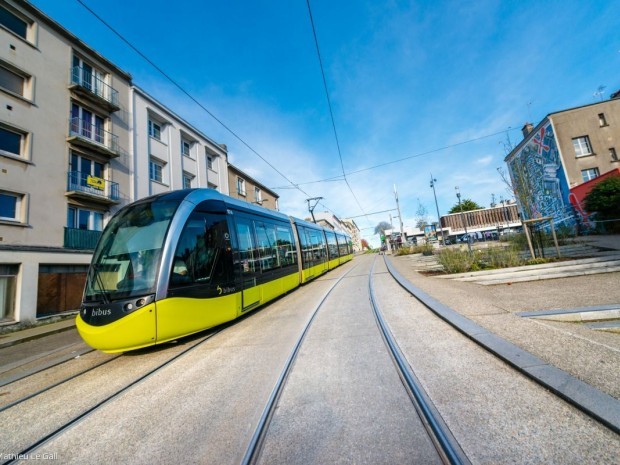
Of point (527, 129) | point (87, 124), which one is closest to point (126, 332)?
point (87, 124)

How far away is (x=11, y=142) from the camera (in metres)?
11.1

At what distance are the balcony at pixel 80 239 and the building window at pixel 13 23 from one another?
9.26 metres

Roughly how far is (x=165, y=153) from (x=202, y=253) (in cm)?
1708

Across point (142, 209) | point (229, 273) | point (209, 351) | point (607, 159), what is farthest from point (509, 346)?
point (607, 159)

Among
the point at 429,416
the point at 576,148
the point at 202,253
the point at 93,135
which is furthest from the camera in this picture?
the point at 576,148

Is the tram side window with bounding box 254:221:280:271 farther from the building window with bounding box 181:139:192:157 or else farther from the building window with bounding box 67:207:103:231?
the building window with bounding box 181:139:192:157

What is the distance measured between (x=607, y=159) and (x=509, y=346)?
2866 cm

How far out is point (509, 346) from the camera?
3.29m

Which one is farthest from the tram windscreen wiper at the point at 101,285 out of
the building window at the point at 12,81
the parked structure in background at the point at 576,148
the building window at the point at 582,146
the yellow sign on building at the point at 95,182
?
the building window at the point at 582,146

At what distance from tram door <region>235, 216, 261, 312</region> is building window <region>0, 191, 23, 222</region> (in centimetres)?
1080

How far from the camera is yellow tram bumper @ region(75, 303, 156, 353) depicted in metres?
4.00

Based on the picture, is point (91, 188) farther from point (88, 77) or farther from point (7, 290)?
point (88, 77)

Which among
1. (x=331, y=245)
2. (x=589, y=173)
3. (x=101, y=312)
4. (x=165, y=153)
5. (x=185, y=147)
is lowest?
(x=101, y=312)

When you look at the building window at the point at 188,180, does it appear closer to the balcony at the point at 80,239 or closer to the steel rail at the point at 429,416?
the balcony at the point at 80,239
